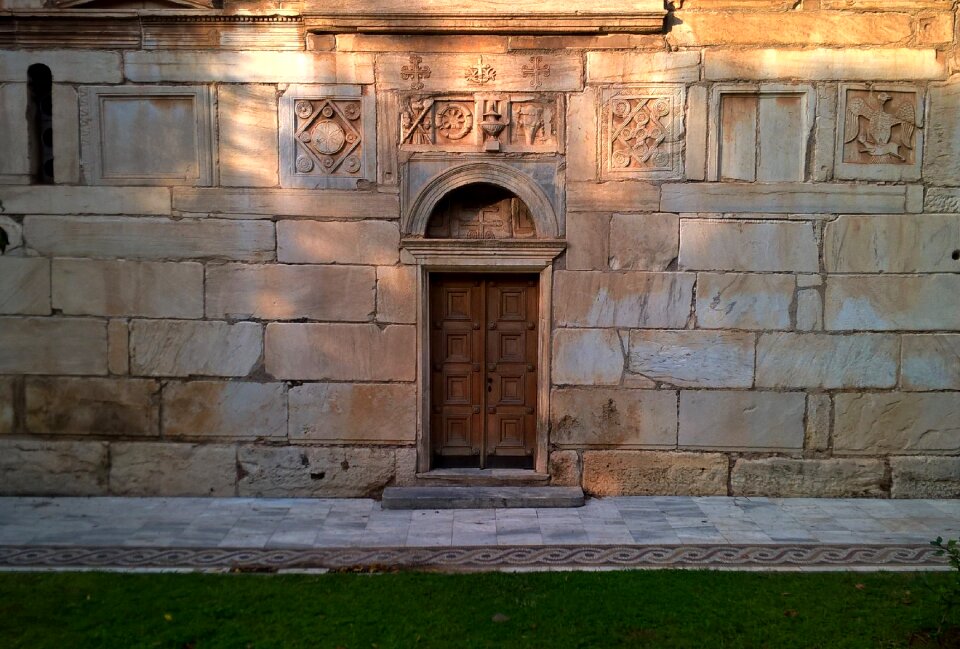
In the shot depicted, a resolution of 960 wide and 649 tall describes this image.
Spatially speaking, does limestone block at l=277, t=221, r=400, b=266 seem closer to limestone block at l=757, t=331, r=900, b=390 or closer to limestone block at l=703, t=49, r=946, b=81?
limestone block at l=703, t=49, r=946, b=81

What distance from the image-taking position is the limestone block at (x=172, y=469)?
6332mm

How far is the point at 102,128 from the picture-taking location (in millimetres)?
6316

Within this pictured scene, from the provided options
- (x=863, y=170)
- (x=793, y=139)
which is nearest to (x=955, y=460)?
(x=863, y=170)

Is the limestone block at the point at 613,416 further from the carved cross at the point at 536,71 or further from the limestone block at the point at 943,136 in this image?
the limestone block at the point at 943,136

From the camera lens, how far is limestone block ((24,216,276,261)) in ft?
20.6

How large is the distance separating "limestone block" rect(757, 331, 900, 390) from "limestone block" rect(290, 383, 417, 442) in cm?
319

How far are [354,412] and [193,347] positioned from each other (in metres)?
1.54

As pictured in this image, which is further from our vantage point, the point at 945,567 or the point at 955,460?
the point at 955,460

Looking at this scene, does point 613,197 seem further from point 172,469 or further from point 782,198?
point 172,469

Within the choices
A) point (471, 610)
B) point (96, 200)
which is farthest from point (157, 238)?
point (471, 610)

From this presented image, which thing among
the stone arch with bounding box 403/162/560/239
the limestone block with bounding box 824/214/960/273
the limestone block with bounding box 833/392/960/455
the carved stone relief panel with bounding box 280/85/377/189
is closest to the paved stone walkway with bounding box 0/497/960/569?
the limestone block with bounding box 833/392/960/455

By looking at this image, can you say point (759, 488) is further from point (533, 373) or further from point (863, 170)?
point (863, 170)

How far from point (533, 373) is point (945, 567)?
133 inches

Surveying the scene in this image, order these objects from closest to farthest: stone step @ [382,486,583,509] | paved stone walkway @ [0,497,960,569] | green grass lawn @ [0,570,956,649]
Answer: green grass lawn @ [0,570,956,649], paved stone walkway @ [0,497,960,569], stone step @ [382,486,583,509]
